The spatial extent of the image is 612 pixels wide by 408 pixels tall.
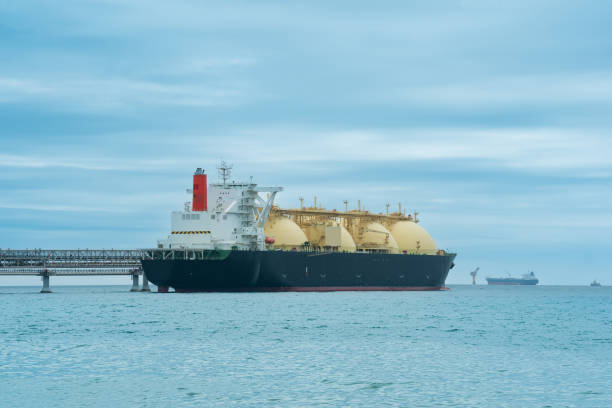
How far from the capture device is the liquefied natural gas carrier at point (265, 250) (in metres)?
78.3

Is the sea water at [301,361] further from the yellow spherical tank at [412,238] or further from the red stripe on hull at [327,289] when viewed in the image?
the yellow spherical tank at [412,238]

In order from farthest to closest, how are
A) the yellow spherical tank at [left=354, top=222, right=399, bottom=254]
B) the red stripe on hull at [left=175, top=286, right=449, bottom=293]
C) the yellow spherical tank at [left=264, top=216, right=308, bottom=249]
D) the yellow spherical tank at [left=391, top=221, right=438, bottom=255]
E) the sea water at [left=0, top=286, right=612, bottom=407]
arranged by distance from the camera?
1. the yellow spherical tank at [left=391, top=221, right=438, bottom=255]
2. the yellow spherical tank at [left=354, top=222, right=399, bottom=254]
3. the yellow spherical tank at [left=264, top=216, right=308, bottom=249]
4. the red stripe on hull at [left=175, top=286, right=449, bottom=293]
5. the sea water at [left=0, top=286, right=612, bottom=407]

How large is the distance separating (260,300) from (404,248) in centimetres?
3898

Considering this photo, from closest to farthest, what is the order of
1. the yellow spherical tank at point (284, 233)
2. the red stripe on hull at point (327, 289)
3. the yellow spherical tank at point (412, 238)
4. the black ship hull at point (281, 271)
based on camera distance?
the black ship hull at point (281, 271)
the red stripe on hull at point (327, 289)
the yellow spherical tank at point (284, 233)
the yellow spherical tank at point (412, 238)

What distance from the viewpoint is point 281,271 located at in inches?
3278

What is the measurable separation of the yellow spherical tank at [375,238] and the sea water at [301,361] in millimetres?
45272

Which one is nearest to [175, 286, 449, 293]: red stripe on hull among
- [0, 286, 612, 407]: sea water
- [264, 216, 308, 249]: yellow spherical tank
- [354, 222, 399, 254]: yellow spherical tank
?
[264, 216, 308, 249]: yellow spherical tank

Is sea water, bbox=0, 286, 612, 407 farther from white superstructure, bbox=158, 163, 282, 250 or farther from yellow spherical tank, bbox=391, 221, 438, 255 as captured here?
yellow spherical tank, bbox=391, 221, 438, 255

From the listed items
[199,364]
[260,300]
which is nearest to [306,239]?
[260,300]

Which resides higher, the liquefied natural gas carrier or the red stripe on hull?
the liquefied natural gas carrier

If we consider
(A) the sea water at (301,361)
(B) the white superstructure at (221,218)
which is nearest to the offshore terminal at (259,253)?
(B) the white superstructure at (221,218)

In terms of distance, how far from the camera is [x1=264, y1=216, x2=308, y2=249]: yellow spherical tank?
87688mm

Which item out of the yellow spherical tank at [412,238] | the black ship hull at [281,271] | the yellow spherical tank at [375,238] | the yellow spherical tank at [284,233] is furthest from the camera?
the yellow spherical tank at [412,238]

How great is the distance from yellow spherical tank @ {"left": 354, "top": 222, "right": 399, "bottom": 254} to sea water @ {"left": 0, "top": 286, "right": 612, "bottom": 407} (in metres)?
45.3
